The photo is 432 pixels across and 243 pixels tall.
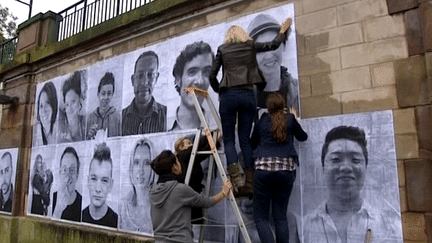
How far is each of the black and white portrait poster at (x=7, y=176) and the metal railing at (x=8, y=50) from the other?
138 inches

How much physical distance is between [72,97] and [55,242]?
3.04 metres

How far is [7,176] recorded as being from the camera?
8.47 m

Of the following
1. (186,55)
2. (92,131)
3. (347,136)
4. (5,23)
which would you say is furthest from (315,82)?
(5,23)

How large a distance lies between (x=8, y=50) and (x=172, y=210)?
1018 cm

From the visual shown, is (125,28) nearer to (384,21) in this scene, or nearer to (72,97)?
(72,97)

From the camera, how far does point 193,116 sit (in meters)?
5.28

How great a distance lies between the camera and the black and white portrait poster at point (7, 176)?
26.9ft

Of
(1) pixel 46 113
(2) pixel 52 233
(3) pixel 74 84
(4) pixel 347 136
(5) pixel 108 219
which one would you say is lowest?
(2) pixel 52 233

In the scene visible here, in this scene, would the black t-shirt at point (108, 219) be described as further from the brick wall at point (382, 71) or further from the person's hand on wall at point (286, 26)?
the person's hand on wall at point (286, 26)

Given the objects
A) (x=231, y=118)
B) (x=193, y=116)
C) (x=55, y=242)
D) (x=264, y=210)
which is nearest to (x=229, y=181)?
(x=264, y=210)

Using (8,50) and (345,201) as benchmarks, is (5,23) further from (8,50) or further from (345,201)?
(345,201)

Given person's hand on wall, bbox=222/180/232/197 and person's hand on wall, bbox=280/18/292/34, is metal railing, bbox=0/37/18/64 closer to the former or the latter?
person's hand on wall, bbox=280/18/292/34

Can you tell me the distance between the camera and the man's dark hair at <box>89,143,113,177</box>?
633cm

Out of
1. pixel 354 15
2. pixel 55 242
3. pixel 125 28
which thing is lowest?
pixel 55 242
